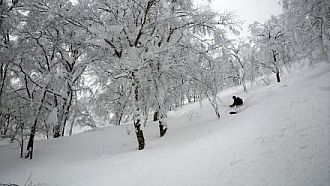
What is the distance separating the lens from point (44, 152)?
1204 centimetres

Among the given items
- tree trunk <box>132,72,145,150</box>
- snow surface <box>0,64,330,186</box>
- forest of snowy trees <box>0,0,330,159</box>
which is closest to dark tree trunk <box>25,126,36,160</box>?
forest of snowy trees <box>0,0,330,159</box>

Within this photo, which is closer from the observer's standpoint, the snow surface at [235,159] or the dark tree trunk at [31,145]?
the snow surface at [235,159]

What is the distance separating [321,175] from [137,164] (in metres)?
5.41

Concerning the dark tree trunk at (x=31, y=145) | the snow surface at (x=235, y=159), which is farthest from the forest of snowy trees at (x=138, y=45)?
the snow surface at (x=235, y=159)

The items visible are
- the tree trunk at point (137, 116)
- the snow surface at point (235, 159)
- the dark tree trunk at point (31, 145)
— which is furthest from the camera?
the dark tree trunk at point (31, 145)

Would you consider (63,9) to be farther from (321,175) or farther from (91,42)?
(321,175)

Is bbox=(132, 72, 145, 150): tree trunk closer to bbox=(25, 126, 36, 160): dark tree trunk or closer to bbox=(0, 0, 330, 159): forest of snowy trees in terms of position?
bbox=(0, 0, 330, 159): forest of snowy trees

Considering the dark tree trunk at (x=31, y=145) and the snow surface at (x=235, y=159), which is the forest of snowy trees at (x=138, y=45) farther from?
the snow surface at (x=235, y=159)

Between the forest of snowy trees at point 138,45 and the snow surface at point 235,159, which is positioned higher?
the forest of snowy trees at point 138,45

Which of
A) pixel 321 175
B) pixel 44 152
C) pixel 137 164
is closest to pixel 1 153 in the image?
pixel 44 152

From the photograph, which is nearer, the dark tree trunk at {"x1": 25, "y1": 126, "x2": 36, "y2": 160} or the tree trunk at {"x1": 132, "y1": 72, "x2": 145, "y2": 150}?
the tree trunk at {"x1": 132, "y1": 72, "x2": 145, "y2": 150}

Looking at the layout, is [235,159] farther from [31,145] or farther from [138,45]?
[31,145]

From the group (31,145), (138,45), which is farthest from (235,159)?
(31,145)

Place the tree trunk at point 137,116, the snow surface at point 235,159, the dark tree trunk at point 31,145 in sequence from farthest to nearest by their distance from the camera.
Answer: the dark tree trunk at point 31,145 < the tree trunk at point 137,116 < the snow surface at point 235,159
